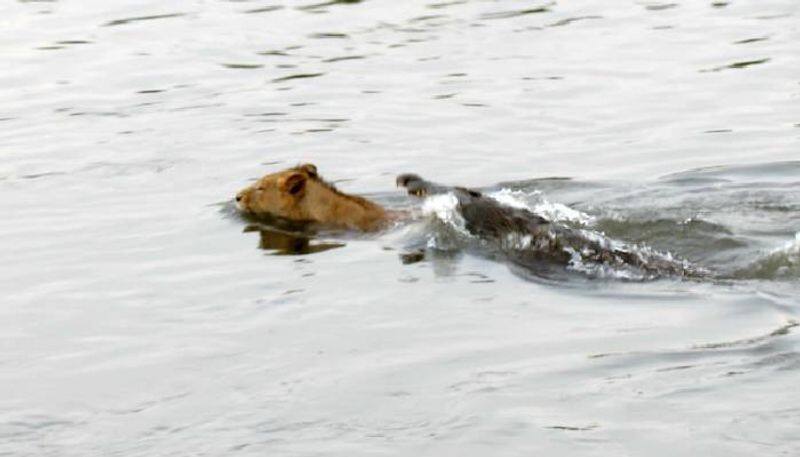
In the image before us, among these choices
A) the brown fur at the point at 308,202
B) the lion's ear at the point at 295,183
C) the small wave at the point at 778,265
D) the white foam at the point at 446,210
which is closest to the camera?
the small wave at the point at 778,265

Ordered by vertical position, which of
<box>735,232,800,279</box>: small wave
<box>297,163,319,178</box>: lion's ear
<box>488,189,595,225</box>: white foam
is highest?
<box>297,163,319,178</box>: lion's ear

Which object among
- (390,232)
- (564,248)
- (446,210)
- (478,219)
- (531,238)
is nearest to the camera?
(564,248)

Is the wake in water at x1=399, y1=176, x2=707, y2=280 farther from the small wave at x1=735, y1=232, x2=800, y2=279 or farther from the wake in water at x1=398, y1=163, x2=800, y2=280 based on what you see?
the small wave at x1=735, y1=232, x2=800, y2=279

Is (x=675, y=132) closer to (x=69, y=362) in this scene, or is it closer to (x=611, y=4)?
(x=611, y=4)

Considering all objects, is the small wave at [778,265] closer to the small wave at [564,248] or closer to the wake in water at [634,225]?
the wake in water at [634,225]

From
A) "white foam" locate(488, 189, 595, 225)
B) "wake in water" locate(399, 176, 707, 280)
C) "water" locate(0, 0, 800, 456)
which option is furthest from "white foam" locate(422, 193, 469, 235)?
"white foam" locate(488, 189, 595, 225)

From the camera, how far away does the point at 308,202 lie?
A: 39.7 ft

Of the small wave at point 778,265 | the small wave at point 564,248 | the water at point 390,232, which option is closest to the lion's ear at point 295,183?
the water at point 390,232

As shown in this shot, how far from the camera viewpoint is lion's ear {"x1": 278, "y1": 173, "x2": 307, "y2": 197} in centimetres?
1206

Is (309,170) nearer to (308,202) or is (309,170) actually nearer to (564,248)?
(308,202)

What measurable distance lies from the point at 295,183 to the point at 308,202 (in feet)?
0.48

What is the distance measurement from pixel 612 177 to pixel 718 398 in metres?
5.04

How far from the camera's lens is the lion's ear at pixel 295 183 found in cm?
1206

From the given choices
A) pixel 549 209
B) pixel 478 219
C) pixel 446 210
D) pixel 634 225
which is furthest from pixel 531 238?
pixel 549 209
